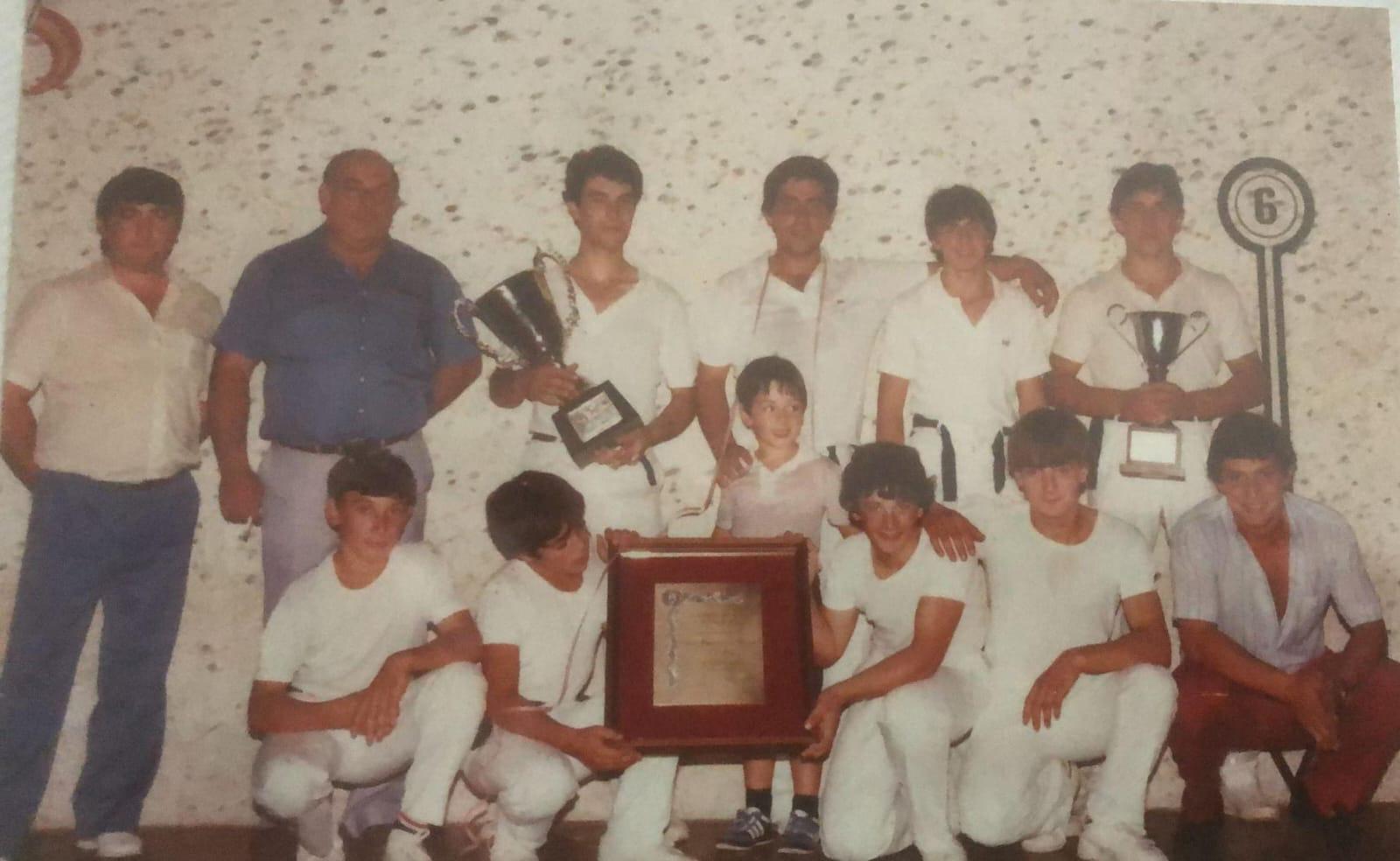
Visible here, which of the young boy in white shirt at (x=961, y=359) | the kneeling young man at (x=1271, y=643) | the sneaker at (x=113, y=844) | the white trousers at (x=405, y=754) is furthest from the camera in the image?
the young boy in white shirt at (x=961, y=359)

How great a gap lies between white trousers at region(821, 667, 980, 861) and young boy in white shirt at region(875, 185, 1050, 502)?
424 millimetres

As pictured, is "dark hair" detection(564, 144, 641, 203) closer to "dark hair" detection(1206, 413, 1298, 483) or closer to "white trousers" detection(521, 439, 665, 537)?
"white trousers" detection(521, 439, 665, 537)

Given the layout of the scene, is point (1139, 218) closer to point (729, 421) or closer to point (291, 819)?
point (729, 421)

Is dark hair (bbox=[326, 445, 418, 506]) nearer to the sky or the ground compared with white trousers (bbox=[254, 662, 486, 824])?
nearer to the sky

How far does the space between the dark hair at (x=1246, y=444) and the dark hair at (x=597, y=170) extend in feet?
4.23

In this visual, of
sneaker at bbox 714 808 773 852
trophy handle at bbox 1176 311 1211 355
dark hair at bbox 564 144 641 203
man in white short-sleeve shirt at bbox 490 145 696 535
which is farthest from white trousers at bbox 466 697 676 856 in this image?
trophy handle at bbox 1176 311 1211 355

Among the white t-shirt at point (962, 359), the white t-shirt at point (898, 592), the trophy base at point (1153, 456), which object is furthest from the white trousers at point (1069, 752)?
the white t-shirt at point (962, 359)

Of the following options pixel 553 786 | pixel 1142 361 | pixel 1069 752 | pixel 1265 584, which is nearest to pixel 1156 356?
pixel 1142 361

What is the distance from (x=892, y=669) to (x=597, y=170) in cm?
114

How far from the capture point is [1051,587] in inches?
85.2

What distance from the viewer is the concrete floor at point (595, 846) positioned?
2.05m

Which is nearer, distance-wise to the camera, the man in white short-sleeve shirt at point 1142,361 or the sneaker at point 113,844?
the sneaker at point 113,844

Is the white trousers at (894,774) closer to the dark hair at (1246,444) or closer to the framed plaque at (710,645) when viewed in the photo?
the framed plaque at (710,645)

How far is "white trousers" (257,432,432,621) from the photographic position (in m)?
2.15
